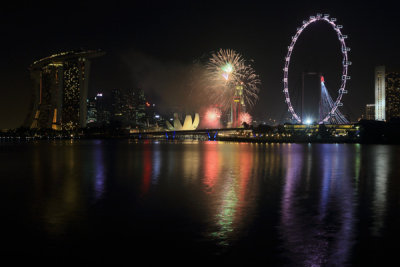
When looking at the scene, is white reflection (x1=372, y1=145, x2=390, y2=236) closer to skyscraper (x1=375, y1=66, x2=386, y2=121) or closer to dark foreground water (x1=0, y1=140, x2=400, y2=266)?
dark foreground water (x1=0, y1=140, x2=400, y2=266)

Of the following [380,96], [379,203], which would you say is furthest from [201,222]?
[380,96]

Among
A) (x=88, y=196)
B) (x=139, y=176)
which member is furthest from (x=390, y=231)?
(x=139, y=176)

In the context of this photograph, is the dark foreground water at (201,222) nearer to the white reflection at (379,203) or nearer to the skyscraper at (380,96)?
the white reflection at (379,203)

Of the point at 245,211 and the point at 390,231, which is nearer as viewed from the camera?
the point at 390,231

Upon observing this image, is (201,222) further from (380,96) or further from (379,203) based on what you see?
(380,96)

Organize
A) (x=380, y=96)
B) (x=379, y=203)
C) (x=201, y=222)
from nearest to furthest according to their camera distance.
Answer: (x=201, y=222), (x=379, y=203), (x=380, y=96)

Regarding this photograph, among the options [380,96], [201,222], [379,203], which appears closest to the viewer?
Answer: [201,222]

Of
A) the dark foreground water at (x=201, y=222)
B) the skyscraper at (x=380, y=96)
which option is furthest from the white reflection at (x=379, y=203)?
the skyscraper at (x=380, y=96)

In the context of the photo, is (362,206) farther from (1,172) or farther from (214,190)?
(1,172)

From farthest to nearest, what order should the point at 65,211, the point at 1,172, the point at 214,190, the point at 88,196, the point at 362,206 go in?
the point at 1,172
the point at 214,190
the point at 88,196
the point at 362,206
the point at 65,211
